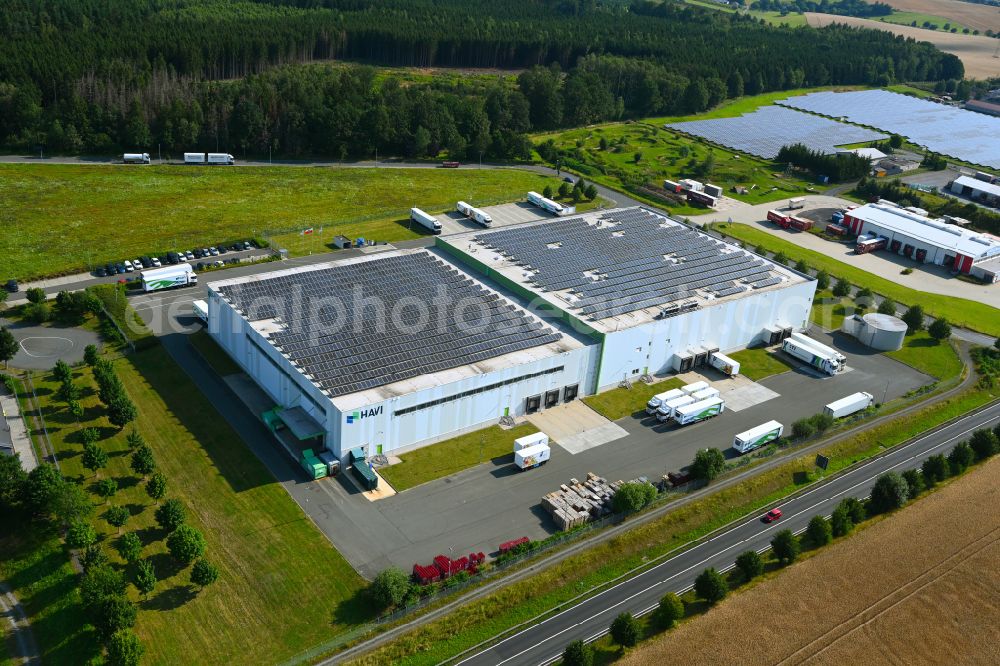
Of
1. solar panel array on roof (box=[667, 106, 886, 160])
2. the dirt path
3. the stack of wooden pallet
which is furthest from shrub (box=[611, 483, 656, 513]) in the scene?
solar panel array on roof (box=[667, 106, 886, 160])

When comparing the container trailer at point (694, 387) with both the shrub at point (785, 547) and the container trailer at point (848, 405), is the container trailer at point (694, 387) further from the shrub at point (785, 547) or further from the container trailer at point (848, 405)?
the shrub at point (785, 547)

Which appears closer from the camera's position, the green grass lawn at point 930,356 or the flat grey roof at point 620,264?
the flat grey roof at point 620,264

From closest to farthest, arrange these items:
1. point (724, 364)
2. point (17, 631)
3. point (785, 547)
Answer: point (17, 631) → point (785, 547) → point (724, 364)

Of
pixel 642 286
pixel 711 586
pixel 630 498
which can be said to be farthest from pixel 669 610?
pixel 642 286

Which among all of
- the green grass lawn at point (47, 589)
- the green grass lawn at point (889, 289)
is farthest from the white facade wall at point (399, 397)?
the green grass lawn at point (889, 289)

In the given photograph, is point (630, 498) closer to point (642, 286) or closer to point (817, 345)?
point (642, 286)

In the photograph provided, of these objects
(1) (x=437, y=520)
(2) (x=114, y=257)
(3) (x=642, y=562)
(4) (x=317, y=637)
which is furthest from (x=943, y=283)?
(2) (x=114, y=257)
